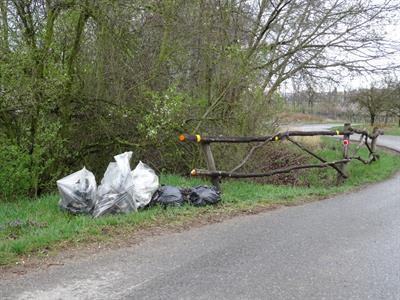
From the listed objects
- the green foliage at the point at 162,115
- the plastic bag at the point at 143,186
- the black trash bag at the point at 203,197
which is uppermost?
the green foliage at the point at 162,115

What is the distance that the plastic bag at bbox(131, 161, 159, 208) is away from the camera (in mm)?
6691

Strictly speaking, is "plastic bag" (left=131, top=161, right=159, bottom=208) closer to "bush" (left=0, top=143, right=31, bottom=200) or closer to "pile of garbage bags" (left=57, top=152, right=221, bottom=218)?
"pile of garbage bags" (left=57, top=152, right=221, bottom=218)

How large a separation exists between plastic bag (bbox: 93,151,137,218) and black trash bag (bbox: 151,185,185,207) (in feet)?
1.50

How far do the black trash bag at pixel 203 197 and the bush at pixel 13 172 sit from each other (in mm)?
3509

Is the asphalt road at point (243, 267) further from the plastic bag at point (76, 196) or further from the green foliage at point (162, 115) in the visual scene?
the green foliage at point (162, 115)

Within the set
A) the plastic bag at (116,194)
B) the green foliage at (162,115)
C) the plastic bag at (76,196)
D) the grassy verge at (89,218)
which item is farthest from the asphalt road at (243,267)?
the green foliage at (162,115)

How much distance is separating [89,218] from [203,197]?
1871mm

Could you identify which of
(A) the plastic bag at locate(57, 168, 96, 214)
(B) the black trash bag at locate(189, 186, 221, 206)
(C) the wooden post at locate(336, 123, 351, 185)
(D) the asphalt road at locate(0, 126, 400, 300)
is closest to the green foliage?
(B) the black trash bag at locate(189, 186, 221, 206)

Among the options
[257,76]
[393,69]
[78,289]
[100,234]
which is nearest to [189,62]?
[257,76]

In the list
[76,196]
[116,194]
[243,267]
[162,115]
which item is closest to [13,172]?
[76,196]

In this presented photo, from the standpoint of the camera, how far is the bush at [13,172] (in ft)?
26.5

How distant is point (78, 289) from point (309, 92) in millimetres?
14688

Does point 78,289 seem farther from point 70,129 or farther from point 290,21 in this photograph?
point 290,21

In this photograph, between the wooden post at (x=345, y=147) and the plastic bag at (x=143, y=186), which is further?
the wooden post at (x=345, y=147)
